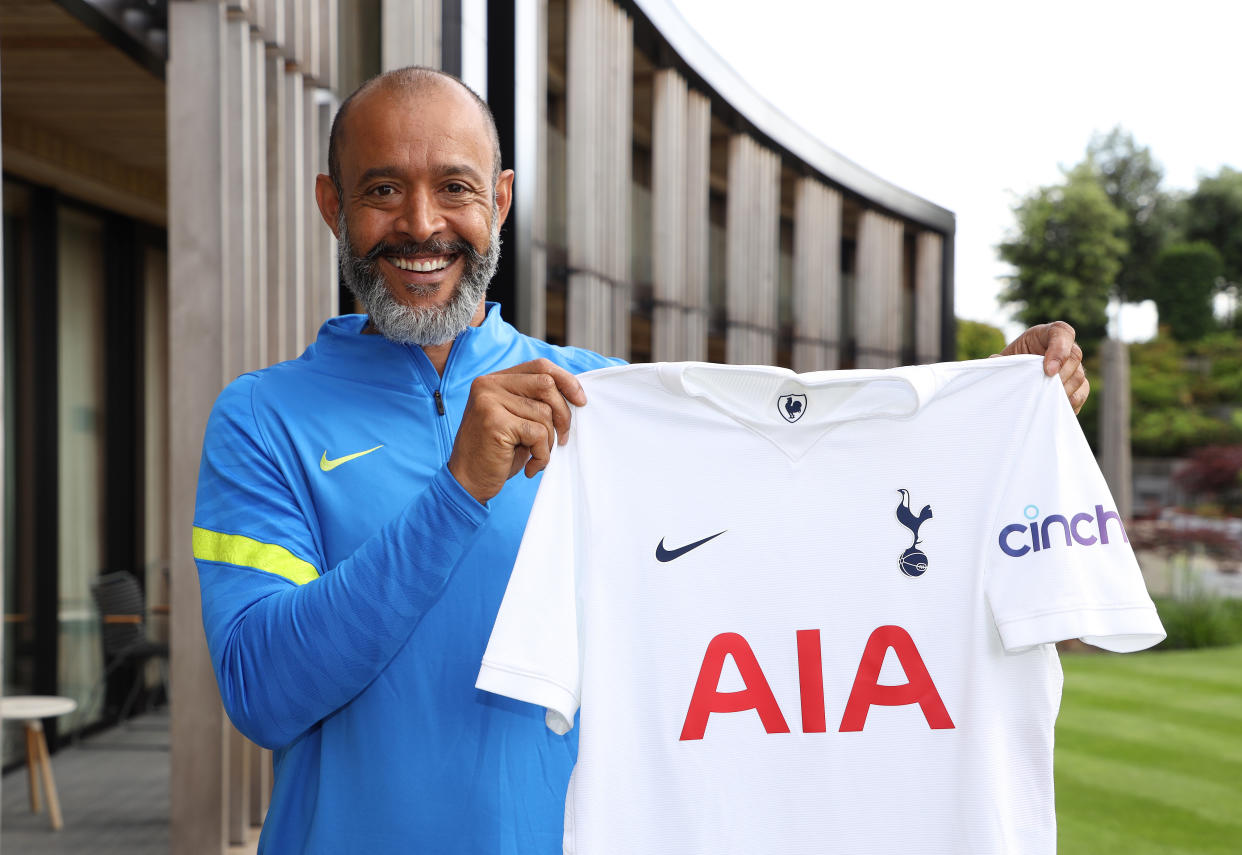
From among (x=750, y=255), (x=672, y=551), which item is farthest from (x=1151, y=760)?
(x=750, y=255)

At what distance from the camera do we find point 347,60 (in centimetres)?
516

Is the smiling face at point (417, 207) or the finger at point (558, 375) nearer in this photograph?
the finger at point (558, 375)

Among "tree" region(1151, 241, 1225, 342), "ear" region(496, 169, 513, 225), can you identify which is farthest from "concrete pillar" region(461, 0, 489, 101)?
"tree" region(1151, 241, 1225, 342)

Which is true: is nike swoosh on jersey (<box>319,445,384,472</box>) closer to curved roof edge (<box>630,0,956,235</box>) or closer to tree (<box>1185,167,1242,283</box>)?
curved roof edge (<box>630,0,956,235</box>)

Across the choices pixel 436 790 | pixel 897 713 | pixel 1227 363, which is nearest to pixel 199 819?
pixel 436 790

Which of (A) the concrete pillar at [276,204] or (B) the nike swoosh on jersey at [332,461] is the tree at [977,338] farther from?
(B) the nike swoosh on jersey at [332,461]

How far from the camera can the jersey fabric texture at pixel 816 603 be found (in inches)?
58.3

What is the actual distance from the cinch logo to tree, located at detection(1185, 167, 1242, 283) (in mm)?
45125

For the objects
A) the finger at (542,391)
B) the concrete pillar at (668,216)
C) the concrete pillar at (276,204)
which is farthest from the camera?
the concrete pillar at (668,216)

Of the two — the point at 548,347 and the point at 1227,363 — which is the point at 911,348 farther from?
the point at 548,347

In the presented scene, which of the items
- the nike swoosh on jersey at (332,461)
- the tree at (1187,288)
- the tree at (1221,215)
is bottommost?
the nike swoosh on jersey at (332,461)

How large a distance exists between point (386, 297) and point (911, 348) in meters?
22.8

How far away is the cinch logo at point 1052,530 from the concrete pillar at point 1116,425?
49.6 ft

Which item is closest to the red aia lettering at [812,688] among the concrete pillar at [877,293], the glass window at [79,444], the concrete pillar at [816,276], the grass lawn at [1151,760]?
the grass lawn at [1151,760]
